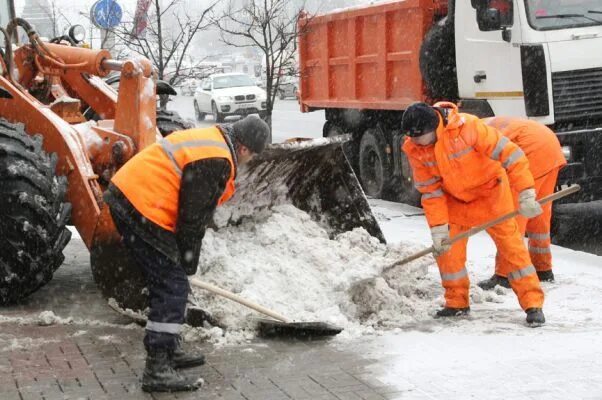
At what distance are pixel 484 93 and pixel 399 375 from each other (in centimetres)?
507

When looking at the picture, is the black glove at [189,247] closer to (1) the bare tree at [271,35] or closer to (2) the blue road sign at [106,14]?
(2) the blue road sign at [106,14]

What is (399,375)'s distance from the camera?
4789mm

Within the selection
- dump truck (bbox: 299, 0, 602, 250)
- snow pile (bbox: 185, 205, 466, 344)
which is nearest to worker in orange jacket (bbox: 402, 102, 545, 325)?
snow pile (bbox: 185, 205, 466, 344)

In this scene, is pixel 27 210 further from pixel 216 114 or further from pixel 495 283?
pixel 216 114

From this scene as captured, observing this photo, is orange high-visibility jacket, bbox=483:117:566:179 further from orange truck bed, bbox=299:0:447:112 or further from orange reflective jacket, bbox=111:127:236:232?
orange truck bed, bbox=299:0:447:112

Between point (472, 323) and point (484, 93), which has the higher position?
point (484, 93)

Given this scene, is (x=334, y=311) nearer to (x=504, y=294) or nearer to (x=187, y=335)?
(x=187, y=335)

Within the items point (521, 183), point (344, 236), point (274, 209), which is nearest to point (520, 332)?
point (521, 183)

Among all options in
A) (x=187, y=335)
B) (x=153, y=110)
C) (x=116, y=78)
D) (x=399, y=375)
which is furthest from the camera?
(x=116, y=78)

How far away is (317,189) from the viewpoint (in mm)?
7043

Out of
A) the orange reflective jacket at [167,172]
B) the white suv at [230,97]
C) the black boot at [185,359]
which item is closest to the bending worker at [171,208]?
the orange reflective jacket at [167,172]

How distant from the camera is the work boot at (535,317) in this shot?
568cm

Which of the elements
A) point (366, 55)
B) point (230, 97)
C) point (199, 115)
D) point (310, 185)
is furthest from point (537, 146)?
point (199, 115)

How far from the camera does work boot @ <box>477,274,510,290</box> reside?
678 centimetres
